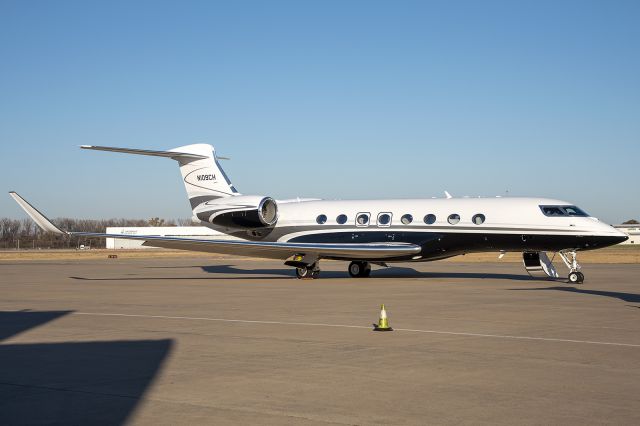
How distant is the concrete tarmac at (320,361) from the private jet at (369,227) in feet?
20.6

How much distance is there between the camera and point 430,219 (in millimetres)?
26938

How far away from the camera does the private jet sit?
2468cm

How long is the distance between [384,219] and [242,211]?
215 inches

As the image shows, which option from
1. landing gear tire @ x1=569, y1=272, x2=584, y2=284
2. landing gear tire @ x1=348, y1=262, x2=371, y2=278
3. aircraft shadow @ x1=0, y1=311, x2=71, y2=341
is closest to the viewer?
aircraft shadow @ x1=0, y1=311, x2=71, y2=341

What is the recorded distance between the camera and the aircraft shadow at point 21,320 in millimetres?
12453

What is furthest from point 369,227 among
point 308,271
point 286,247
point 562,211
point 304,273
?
point 562,211

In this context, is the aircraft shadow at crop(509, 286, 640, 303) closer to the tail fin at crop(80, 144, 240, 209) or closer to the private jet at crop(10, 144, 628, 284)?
Result: the private jet at crop(10, 144, 628, 284)

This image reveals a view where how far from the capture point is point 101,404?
6.86 m

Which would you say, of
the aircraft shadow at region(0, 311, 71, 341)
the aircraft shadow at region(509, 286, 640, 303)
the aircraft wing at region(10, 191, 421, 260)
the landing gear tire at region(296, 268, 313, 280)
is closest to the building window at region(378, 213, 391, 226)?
the aircraft wing at region(10, 191, 421, 260)

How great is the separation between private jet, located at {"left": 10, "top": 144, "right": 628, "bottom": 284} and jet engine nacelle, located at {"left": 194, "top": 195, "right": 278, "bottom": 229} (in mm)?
39

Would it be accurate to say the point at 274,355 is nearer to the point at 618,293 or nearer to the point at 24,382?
the point at 24,382

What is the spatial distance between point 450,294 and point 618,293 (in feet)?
14.4

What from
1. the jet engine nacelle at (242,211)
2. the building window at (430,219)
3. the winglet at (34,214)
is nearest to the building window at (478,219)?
the building window at (430,219)

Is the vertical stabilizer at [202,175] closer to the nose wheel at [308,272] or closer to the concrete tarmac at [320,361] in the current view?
the nose wheel at [308,272]
